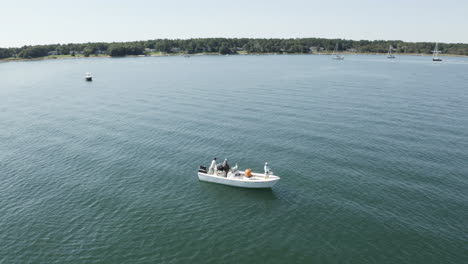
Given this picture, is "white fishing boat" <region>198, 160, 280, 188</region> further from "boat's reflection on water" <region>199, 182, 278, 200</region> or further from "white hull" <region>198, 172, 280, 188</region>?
"boat's reflection on water" <region>199, 182, 278, 200</region>

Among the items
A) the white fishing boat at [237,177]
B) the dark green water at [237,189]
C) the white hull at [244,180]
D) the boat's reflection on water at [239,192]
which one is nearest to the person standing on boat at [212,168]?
the white fishing boat at [237,177]

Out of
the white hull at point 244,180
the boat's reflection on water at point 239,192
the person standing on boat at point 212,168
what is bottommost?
the boat's reflection on water at point 239,192

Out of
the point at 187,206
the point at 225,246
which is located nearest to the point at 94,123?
the point at 187,206

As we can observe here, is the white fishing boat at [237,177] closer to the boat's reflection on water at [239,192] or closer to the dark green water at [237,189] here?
the boat's reflection on water at [239,192]

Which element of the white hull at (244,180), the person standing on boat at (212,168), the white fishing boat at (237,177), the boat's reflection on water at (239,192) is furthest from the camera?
the person standing on boat at (212,168)

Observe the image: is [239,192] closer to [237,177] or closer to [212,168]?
[237,177]

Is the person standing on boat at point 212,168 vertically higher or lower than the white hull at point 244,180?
higher

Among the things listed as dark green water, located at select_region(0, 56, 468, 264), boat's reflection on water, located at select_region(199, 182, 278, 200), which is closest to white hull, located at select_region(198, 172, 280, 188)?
boat's reflection on water, located at select_region(199, 182, 278, 200)
